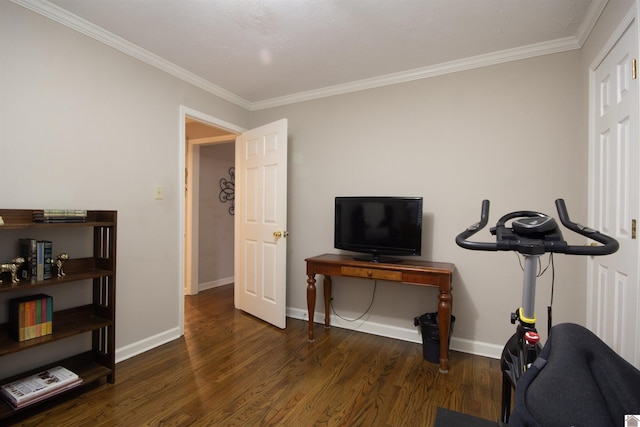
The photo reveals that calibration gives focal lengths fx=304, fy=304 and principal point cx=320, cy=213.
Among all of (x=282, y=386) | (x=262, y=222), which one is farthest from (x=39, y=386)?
(x=262, y=222)

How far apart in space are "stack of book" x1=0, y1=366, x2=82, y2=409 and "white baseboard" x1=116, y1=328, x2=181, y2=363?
456 mm

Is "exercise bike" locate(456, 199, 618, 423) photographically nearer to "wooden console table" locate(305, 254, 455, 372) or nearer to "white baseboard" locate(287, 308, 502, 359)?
"wooden console table" locate(305, 254, 455, 372)

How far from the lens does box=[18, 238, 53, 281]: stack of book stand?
1807mm

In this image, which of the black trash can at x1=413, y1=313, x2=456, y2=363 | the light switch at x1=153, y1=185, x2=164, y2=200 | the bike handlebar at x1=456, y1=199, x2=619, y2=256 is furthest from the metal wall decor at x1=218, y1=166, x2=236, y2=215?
the bike handlebar at x1=456, y1=199, x2=619, y2=256

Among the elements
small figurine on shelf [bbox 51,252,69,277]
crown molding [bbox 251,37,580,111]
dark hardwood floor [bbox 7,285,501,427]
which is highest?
crown molding [bbox 251,37,580,111]

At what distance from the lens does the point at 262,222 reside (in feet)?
10.8

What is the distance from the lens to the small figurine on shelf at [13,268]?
5.58ft

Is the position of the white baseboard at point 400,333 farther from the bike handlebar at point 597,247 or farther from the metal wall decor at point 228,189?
the metal wall decor at point 228,189

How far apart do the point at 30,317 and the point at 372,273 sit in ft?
7.40

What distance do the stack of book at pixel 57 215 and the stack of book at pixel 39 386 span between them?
944mm

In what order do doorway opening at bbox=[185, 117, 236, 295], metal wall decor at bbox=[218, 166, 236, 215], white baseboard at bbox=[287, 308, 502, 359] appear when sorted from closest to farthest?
1. white baseboard at bbox=[287, 308, 502, 359]
2. doorway opening at bbox=[185, 117, 236, 295]
3. metal wall decor at bbox=[218, 166, 236, 215]

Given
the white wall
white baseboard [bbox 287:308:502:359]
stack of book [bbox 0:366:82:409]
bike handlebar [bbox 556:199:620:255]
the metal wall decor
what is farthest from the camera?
the metal wall decor

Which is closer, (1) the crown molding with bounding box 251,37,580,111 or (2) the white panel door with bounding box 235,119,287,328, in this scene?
(1) the crown molding with bounding box 251,37,580,111

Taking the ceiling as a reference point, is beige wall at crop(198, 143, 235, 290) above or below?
below
